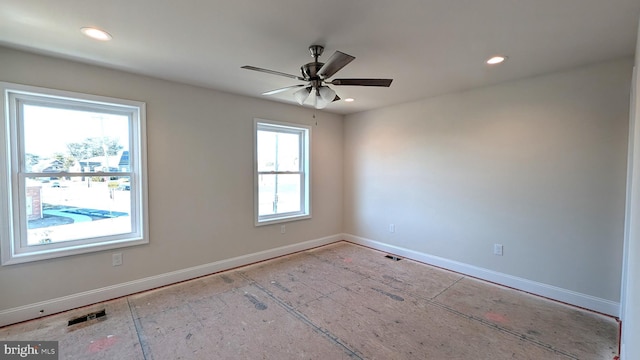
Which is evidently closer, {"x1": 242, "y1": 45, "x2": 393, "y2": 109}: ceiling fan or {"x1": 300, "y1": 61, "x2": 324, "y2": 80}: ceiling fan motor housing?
{"x1": 242, "y1": 45, "x2": 393, "y2": 109}: ceiling fan

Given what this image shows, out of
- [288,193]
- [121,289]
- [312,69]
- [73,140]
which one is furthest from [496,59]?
[121,289]

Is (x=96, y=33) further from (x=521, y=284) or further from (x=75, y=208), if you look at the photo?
(x=521, y=284)

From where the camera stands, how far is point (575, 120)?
9.05ft

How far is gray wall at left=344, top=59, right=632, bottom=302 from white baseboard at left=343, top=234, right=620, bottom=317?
0.18 ft

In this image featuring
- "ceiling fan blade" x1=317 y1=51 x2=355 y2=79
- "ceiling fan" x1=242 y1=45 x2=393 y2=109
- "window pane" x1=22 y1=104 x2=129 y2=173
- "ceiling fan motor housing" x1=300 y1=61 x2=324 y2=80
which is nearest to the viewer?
"ceiling fan blade" x1=317 y1=51 x2=355 y2=79

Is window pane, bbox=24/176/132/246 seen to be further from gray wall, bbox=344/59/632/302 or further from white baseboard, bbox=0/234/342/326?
gray wall, bbox=344/59/632/302

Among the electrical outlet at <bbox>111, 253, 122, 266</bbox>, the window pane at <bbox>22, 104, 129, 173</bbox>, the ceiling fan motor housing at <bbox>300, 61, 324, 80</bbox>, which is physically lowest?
the electrical outlet at <bbox>111, 253, 122, 266</bbox>

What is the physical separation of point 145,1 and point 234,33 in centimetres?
59

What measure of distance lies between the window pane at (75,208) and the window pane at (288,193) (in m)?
2.06

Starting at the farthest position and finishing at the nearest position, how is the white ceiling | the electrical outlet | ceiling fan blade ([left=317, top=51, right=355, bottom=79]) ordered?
the electrical outlet, ceiling fan blade ([left=317, top=51, right=355, bottom=79]), the white ceiling

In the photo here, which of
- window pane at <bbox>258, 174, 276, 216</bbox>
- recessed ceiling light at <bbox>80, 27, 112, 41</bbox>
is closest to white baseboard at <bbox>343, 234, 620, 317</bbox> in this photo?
window pane at <bbox>258, 174, 276, 216</bbox>

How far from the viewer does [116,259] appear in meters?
2.91

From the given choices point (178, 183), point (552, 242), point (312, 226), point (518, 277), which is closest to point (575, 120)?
point (552, 242)

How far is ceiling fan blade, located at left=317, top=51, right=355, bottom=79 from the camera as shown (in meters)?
1.87
